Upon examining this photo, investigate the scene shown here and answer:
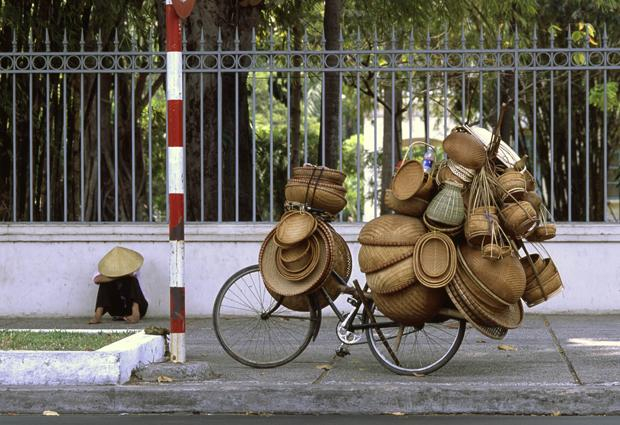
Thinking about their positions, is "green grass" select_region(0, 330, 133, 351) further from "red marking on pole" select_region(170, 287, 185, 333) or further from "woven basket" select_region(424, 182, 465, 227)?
"woven basket" select_region(424, 182, 465, 227)

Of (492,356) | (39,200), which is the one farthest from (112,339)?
(39,200)

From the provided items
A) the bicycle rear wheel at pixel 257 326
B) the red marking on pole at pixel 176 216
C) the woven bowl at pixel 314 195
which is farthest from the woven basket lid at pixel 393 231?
the red marking on pole at pixel 176 216

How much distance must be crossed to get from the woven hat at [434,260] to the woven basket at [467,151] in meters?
0.53

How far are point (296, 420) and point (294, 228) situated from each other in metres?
1.57

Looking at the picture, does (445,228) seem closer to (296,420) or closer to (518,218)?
(518,218)

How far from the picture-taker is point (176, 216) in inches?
321

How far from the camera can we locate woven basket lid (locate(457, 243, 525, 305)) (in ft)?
25.9

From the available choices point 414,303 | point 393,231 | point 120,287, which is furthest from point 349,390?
point 120,287

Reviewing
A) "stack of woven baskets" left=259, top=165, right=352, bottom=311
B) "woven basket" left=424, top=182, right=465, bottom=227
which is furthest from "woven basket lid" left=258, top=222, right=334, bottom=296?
"woven basket" left=424, top=182, right=465, bottom=227

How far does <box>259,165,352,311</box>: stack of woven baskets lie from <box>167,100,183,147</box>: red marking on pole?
894 millimetres

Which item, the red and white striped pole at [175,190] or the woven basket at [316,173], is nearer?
the red and white striped pole at [175,190]

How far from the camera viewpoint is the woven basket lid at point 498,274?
25.9 feet

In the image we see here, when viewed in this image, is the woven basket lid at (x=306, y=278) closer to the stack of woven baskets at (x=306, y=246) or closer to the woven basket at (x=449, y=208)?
the stack of woven baskets at (x=306, y=246)

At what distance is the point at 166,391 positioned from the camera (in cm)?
755
